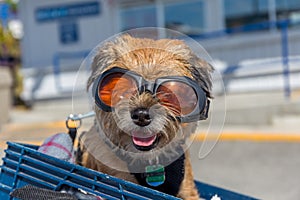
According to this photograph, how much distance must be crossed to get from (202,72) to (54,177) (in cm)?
72

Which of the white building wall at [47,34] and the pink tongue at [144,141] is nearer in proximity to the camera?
the pink tongue at [144,141]

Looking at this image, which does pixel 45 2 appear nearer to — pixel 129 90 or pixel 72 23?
pixel 72 23

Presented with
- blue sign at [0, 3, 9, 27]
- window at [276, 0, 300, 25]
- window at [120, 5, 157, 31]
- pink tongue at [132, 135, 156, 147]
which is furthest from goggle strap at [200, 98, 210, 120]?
blue sign at [0, 3, 9, 27]

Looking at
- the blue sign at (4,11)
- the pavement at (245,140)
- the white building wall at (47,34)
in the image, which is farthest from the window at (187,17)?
the blue sign at (4,11)

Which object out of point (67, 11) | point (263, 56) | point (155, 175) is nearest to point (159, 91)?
point (155, 175)

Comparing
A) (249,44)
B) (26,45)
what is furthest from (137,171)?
(26,45)

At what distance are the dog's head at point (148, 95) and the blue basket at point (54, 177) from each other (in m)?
0.19

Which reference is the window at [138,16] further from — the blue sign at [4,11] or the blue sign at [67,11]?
the blue sign at [4,11]

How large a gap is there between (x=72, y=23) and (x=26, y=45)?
1523mm

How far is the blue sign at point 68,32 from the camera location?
13.5m

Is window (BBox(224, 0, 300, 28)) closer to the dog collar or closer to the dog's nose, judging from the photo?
the dog collar

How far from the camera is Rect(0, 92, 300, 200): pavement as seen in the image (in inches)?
200

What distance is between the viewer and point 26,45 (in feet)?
45.8

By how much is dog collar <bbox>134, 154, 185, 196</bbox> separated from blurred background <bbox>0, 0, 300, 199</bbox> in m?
4.51
